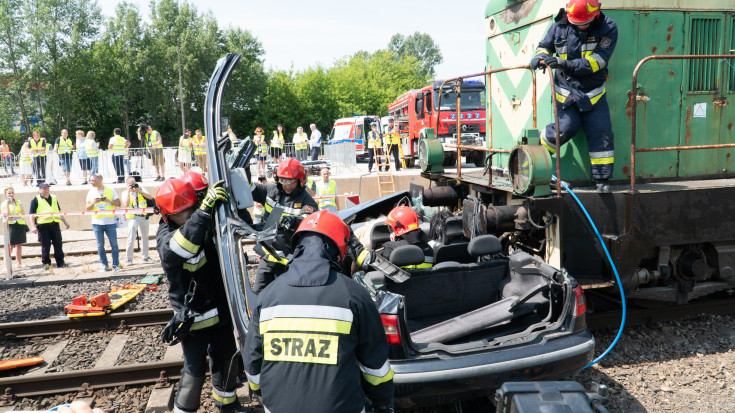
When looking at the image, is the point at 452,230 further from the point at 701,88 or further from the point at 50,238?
the point at 50,238

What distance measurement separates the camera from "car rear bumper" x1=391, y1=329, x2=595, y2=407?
3.57 meters

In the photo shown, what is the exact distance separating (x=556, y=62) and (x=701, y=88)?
2.15m

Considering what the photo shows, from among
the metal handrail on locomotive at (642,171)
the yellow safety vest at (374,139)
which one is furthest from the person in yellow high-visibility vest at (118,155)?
the metal handrail on locomotive at (642,171)

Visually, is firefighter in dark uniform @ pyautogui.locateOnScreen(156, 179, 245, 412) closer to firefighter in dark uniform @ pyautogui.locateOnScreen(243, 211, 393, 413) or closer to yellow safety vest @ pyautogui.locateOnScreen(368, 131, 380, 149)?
firefighter in dark uniform @ pyautogui.locateOnScreen(243, 211, 393, 413)

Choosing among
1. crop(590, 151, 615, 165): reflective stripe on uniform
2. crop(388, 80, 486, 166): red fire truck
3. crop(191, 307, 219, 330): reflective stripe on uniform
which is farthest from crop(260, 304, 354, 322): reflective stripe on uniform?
crop(388, 80, 486, 166): red fire truck

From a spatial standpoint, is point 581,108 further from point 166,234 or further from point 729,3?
point 166,234

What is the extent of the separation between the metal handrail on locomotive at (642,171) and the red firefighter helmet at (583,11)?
58cm

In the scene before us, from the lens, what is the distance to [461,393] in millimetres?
3662

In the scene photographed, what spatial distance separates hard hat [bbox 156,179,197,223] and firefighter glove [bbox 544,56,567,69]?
348 cm

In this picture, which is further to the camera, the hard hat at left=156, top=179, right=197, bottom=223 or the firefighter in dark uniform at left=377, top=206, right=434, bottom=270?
the firefighter in dark uniform at left=377, top=206, right=434, bottom=270

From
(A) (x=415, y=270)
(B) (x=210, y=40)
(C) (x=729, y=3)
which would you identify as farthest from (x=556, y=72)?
(B) (x=210, y=40)

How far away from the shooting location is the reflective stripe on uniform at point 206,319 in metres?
4.04

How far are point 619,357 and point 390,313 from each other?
283 centimetres

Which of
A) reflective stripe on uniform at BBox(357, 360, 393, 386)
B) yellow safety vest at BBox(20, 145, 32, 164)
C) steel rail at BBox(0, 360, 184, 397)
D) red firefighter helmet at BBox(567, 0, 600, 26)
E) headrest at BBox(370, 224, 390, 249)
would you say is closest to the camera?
reflective stripe on uniform at BBox(357, 360, 393, 386)
